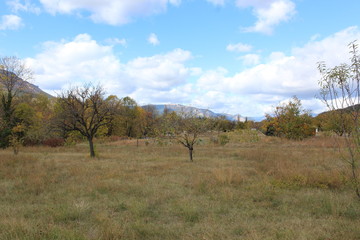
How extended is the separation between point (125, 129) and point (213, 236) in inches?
2259

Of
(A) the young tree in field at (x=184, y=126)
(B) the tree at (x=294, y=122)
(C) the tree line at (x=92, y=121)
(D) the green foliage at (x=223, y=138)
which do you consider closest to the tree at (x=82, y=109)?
(C) the tree line at (x=92, y=121)

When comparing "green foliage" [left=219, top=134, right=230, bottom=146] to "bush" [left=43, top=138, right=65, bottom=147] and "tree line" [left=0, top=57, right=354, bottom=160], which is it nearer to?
"tree line" [left=0, top=57, right=354, bottom=160]

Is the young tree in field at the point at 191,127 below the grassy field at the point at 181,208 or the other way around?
the other way around

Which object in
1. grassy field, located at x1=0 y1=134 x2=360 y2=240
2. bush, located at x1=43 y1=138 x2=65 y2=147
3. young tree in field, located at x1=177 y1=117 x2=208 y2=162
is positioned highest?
young tree in field, located at x1=177 y1=117 x2=208 y2=162

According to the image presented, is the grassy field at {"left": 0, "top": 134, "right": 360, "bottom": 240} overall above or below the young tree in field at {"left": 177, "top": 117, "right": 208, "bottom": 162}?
below

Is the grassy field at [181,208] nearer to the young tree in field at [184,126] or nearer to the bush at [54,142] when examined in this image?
the young tree in field at [184,126]

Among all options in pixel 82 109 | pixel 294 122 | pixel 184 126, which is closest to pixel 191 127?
pixel 184 126

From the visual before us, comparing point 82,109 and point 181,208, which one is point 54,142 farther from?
point 181,208

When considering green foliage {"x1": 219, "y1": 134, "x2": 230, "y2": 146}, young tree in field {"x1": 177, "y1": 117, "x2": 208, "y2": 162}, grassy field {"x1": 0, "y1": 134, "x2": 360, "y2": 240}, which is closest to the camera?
grassy field {"x1": 0, "y1": 134, "x2": 360, "y2": 240}

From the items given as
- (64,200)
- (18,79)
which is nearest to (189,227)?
(64,200)

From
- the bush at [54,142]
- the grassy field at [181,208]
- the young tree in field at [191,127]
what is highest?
the young tree in field at [191,127]

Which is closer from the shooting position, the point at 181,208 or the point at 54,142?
the point at 181,208

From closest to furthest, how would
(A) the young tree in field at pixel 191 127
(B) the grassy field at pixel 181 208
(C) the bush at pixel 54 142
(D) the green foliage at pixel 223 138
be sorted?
(B) the grassy field at pixel 181 208 → (A) the young tree in field at pixel 191 127 → (D) the green foliage at pixel 223 138 → (C) the bush at pixel 54 142

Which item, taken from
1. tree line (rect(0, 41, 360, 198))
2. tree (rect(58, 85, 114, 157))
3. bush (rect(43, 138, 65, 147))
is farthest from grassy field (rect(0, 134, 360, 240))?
bush (rect(43, 138, 65, 147))
